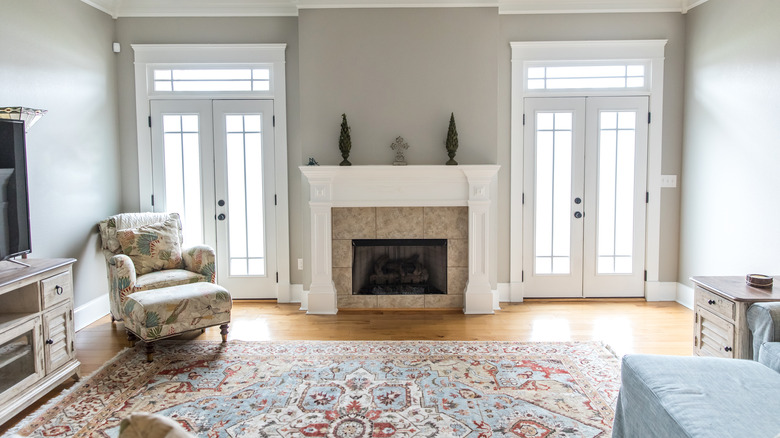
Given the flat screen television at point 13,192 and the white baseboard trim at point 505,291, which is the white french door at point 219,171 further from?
the white baseboard trim at point 505,291

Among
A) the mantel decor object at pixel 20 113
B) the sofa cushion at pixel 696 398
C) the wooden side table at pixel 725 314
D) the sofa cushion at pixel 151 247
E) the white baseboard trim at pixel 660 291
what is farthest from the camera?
the white baseboard trim at pixel 660 291

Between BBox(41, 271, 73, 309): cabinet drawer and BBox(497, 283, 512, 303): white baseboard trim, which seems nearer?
BBox(41, 271, 73, 309): cabinet drawer

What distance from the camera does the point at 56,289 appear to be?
2.94 metres

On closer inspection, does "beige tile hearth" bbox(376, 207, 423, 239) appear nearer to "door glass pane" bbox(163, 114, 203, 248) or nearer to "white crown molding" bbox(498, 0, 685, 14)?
"door glass pane" bbox(163, 114, 203, 248)

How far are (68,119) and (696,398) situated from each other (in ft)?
14.9

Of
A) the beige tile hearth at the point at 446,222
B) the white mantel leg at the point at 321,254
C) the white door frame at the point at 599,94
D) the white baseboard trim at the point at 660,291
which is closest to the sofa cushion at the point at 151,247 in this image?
the white mantel leg at the point at 321,254

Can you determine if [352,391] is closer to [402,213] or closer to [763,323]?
[402,213]

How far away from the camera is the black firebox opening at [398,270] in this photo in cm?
468

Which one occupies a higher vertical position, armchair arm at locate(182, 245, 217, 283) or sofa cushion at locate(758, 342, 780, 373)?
armchair arm at locate(182, 245, 217, 283)

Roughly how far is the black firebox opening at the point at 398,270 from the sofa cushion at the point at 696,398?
8.43 feet

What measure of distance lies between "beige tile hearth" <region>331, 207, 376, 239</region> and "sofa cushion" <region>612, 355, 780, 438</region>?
2.76 metres

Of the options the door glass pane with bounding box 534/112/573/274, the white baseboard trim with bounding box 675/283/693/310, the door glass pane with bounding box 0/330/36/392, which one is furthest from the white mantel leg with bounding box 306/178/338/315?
the white baseboard trim with bounding box 675/283/693/310

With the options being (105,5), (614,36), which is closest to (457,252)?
(614,36)

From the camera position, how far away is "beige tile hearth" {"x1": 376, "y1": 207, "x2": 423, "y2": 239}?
4.59m
